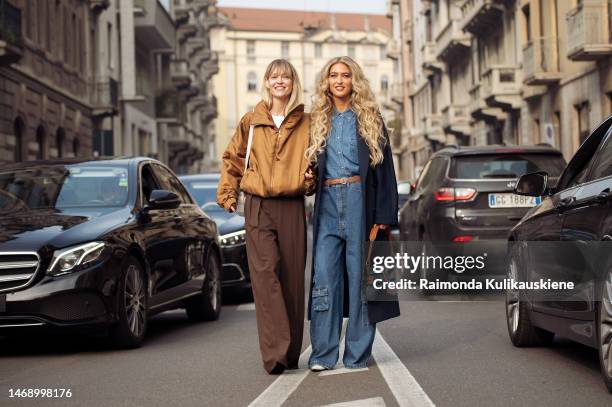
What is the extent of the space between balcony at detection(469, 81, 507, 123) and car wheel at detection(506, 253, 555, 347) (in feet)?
105

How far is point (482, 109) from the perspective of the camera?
42.1 meters

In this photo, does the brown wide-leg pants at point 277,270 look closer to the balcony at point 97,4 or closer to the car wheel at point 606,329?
the car wheel at point 606,329

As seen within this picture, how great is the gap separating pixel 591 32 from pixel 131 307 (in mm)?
20728

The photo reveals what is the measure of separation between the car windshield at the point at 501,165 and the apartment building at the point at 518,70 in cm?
1273

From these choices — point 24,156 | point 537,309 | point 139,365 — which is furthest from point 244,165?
point 24,156

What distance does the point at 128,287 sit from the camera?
9.50m

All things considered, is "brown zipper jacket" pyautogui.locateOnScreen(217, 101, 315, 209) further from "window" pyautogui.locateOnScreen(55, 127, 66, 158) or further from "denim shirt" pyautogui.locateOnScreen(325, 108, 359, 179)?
"window" pyautogui.locateOnScreen(55, 127, 66, 158)

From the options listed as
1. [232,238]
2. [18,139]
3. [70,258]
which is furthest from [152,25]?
[70,258]

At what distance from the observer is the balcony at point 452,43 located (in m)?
47.9

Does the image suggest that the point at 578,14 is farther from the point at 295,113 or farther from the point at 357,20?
the point at 357,20

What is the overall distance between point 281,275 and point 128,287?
2205 millimetres

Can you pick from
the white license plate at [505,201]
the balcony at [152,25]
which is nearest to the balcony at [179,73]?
the balcony at [152,25]

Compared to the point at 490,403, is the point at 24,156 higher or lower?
higher

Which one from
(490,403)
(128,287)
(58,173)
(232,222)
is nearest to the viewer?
(490,403)
